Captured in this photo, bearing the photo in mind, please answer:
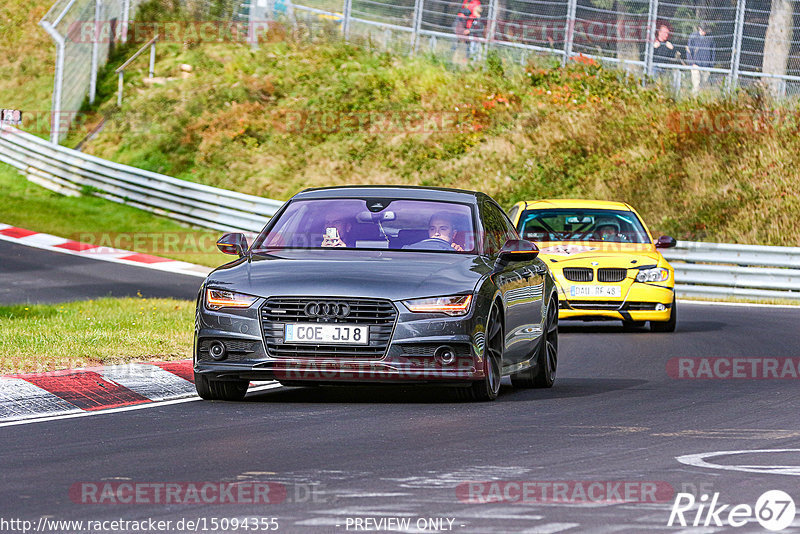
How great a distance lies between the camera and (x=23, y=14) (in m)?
45.7

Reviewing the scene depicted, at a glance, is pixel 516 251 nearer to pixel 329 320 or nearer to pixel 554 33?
pixel 329 320

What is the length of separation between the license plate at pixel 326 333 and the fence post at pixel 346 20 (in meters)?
29.1

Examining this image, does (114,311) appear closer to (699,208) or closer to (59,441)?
(59,441)

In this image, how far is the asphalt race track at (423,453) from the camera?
6098 millimetres

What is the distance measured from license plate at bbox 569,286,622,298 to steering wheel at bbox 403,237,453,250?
719cm

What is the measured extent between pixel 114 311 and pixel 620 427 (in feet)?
29.1

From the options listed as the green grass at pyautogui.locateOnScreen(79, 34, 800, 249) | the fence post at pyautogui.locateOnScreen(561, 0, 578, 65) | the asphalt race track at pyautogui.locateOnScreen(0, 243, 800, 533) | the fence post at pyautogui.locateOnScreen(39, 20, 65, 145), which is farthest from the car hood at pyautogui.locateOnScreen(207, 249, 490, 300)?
the fence post at pyautogui.locateOnScreen(39, 20, 65, 145)

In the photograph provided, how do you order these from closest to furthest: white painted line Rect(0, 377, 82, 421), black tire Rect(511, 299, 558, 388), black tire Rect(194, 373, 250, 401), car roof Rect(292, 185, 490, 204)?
1. white painted line Rect(0, 377, 82, 421)
2. black tire Rect(194, 373, 250, 401)
3. car roof Rect(292, 185, 490, 204)
4. black tire Rect(511, 299, 558, 388)

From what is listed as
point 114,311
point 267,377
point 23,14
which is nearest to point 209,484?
point 267,377

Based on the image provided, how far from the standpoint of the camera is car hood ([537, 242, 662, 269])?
Result: 705 inches

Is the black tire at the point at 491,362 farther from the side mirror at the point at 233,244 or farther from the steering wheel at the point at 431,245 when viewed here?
the side mirror at the point at 233,244

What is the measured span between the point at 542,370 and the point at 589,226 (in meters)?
7.22
